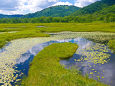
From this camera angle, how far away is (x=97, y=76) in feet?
48.7

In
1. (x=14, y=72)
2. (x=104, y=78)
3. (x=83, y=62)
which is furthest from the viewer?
(x=83, y=62)

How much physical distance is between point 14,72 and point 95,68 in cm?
1426

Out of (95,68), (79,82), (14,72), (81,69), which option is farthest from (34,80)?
(95,68)

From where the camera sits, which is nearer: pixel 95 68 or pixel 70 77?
pixel 70 77

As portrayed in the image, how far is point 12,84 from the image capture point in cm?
1323

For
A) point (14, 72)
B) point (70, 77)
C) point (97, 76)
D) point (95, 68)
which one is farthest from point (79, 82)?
point (14, 72)

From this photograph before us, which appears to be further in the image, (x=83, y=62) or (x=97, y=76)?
(x=83, y=62)

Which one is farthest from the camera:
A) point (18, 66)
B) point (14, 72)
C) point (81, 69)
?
point (18, 66)

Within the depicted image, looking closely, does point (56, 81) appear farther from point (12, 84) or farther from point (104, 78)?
point (104, 78)

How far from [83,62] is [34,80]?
10.9 m

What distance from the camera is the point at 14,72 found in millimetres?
16297

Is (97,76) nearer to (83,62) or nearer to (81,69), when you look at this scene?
(81,69)

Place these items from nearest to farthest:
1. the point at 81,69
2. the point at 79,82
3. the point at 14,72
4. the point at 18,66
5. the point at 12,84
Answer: the point at 79,82
the point at 12,84
the point at 14,72
the point at 81,69
the point at 18,66

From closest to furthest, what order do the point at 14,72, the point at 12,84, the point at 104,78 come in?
the point at 12,84 < the point at 104,78 < the point at 14,72
